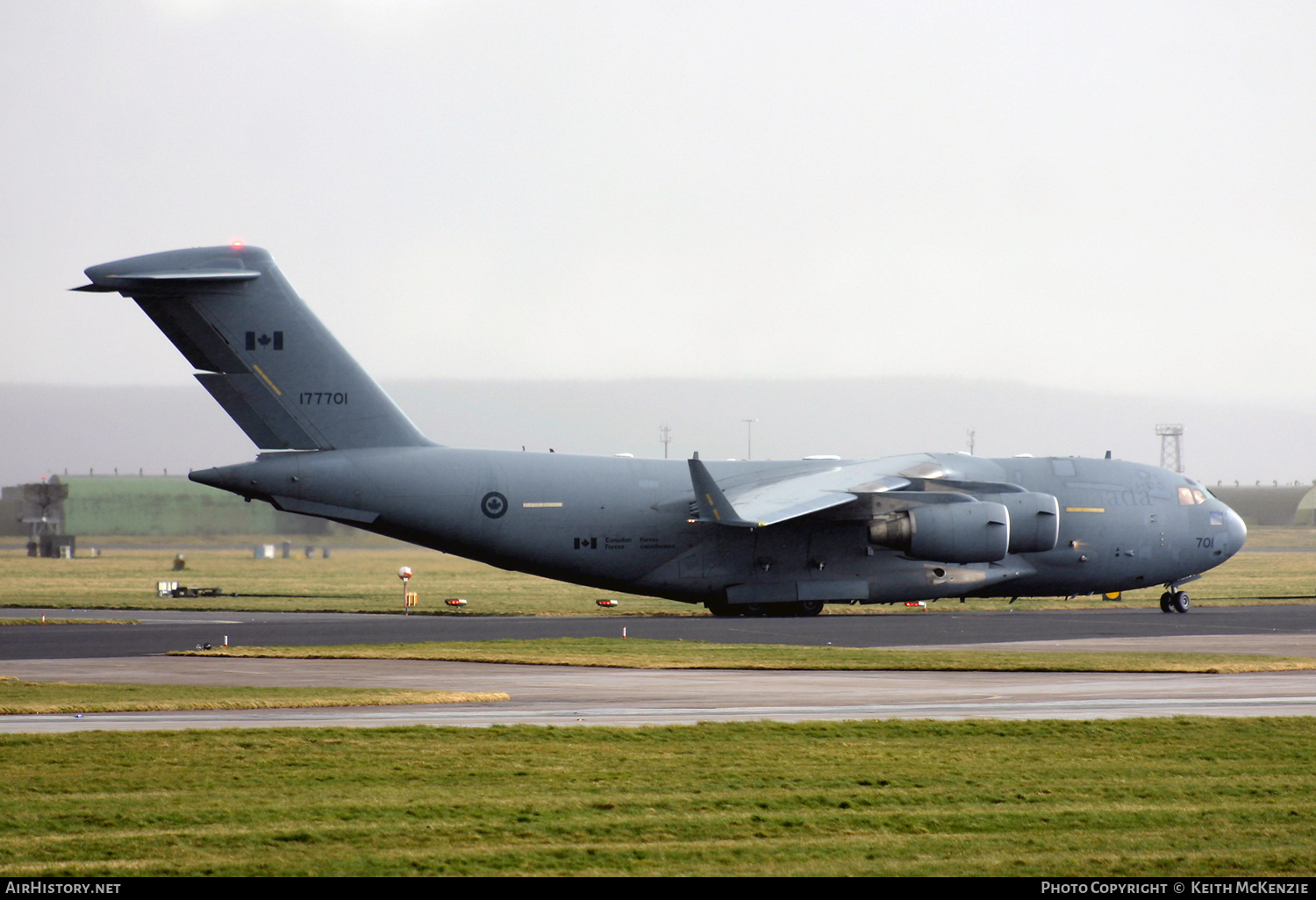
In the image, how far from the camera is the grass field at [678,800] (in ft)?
29.2

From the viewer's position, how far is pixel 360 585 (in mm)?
53281

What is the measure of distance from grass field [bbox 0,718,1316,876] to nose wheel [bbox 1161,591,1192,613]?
2330 cm

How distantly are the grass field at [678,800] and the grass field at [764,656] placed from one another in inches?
269

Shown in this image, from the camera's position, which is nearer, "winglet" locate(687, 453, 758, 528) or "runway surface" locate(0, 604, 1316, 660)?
"runway surface" locate(0, 604, 1316, 660)

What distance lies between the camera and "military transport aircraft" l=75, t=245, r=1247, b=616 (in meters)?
33.1

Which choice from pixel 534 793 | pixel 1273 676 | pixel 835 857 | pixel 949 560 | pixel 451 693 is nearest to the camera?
pixel 835 857

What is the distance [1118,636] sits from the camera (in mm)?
27906

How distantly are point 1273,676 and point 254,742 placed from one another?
1469 centimetres

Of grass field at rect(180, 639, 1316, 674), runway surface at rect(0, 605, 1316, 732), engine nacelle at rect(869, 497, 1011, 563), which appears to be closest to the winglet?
runway surface at rect(0, 605, 1316, 732)

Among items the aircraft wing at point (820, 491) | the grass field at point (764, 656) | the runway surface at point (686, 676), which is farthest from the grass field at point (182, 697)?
the aircraft wing at point (820, 491)

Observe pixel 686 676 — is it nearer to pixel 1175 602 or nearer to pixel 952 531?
pixel 952 531

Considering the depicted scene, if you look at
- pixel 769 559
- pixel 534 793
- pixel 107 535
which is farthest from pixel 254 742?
pixel 107 535

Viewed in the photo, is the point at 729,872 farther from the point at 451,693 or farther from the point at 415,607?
the point at 415,607

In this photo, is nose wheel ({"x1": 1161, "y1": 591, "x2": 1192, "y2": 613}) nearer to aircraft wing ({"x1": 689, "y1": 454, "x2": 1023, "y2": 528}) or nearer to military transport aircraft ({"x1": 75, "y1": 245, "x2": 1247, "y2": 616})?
military transport aircraft ({"x1": 75, "y1": 245, "x2": 1247, "y2": 616})
